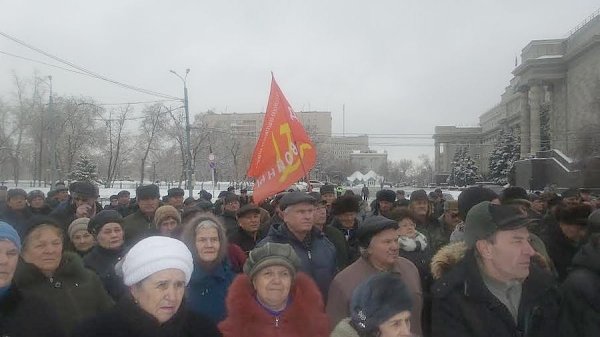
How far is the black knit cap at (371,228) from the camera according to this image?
13.1ft

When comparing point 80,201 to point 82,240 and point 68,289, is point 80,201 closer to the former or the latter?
point 82,240

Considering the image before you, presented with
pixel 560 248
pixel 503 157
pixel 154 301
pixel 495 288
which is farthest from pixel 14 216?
pixel 503 157

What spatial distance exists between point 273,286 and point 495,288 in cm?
126

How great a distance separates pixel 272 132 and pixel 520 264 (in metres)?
5.03

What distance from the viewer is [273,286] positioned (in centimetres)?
325

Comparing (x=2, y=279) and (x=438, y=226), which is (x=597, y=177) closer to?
(x=438, y=226)

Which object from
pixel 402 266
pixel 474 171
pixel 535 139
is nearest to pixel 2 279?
pixel 402 266

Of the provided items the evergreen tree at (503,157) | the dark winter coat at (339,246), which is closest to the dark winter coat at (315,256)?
the dark winter coat at (339,246)

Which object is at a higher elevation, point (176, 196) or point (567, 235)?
point (176, 196)

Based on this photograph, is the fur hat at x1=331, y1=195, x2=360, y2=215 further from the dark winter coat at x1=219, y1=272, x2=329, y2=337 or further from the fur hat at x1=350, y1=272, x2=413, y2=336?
the fur hat at x1=350, y1=272, x2=413, y2=336

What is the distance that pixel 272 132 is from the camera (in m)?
7.53

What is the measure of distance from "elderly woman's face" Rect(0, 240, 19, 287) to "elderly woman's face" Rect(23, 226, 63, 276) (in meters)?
0.51

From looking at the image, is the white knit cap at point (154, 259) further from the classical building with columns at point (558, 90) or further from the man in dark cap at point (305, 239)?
the classical building with columns at point (558, 90)

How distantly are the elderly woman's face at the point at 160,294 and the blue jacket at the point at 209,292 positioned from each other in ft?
4.44
